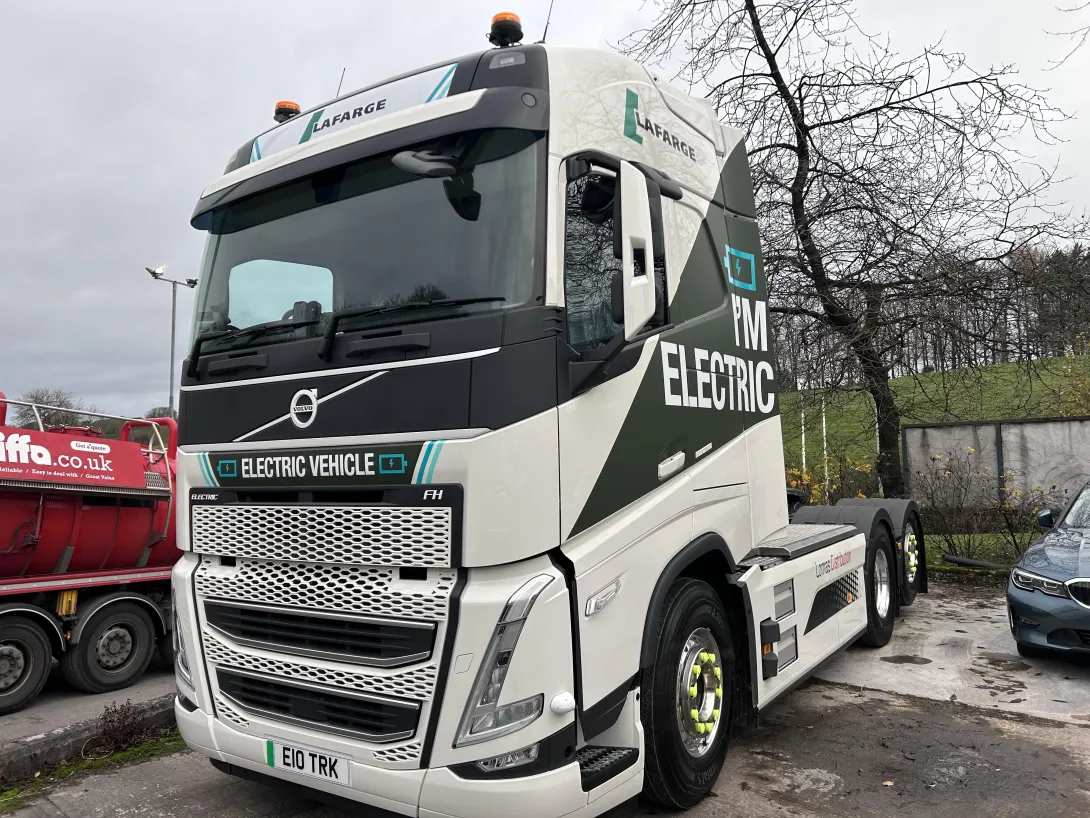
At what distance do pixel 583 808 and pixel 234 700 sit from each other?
1.65 meters

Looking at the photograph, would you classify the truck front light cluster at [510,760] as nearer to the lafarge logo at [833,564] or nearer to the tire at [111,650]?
the lafarge logo at [833,564]

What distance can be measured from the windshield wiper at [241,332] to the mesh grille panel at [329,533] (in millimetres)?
715

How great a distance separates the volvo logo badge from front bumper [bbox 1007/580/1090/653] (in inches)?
221

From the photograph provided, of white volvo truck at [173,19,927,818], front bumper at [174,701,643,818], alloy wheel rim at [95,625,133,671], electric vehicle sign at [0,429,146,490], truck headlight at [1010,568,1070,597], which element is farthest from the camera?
alloy wheel rim at [95,625,133,671]

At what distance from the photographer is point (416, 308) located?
3.23 meters

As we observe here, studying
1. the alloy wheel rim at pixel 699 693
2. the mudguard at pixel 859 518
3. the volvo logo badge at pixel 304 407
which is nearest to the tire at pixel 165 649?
the volvo logo badge at pixel 304 407

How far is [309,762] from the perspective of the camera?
10.6 ft

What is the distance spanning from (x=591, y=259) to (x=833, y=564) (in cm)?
344

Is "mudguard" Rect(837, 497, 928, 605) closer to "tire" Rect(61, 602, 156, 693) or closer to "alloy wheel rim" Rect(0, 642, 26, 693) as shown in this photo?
"tire" Rect(61, 602, 156, 693)

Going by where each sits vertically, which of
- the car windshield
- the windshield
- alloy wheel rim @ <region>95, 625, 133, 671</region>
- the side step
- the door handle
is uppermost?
the windshield

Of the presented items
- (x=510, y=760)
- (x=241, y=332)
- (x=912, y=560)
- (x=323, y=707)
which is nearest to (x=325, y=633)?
(x=323, y=707)

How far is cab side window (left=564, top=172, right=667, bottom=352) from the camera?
327 centimetres

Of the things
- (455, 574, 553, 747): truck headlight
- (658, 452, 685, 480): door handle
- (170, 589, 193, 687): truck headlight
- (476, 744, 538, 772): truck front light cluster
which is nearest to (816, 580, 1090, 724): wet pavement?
(658, 452, 685, 480): door handle

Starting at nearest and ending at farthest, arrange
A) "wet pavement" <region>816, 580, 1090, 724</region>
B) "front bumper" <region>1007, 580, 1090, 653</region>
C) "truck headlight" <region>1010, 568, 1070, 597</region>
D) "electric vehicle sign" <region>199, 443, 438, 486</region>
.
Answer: "electric vehicle sign" <region>199, 443, 438, 486</region>, "wet pavement" <region>816, 580, 1090, 724</region>, "front bumper" <region>1007, 580, 1090, 653</region>, "truck headlight" <region>1010, 568, 1070, 597</region>
